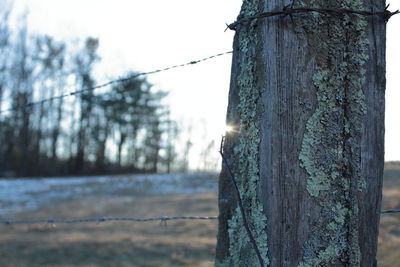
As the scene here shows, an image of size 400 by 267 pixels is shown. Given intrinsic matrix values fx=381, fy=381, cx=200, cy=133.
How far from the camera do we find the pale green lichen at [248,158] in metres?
1.23

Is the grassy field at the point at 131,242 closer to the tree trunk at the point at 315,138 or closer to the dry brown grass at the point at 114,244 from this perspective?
the dry brown grass at the point at 114,244

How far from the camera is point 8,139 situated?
34156 mm

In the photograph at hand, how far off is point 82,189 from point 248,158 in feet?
58.4

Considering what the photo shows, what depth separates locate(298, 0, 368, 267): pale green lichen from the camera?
115 centimetres

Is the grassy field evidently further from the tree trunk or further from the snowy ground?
the snowy ground

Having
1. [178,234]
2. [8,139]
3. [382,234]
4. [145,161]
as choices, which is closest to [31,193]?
[178,234]

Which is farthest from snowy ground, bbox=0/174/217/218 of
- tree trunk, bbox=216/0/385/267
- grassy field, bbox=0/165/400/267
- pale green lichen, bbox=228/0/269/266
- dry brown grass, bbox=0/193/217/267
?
tree trunk, bbox=216/0/385/267

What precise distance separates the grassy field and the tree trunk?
11.9ft

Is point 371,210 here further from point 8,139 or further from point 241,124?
point 8,139

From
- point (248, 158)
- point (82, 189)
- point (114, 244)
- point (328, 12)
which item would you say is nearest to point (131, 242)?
point (114, 244)

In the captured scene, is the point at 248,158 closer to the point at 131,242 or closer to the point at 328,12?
the point at 328,12

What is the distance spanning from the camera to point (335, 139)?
118 cm

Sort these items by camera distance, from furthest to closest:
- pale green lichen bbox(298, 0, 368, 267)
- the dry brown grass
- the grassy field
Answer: the dry brown grass, the grassy field, pale green lichen bbox(298, 0, 368, 267)

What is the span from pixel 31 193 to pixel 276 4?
17.3m
